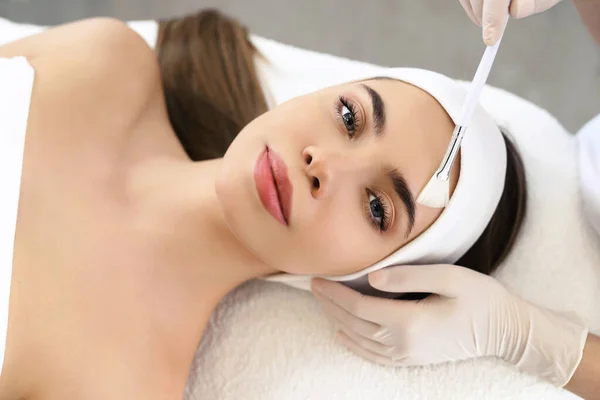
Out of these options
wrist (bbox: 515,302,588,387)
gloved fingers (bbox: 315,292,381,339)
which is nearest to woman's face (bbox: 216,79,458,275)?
gloved fingers (bbox: 315,292,381,339)

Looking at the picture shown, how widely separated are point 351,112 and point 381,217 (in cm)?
17

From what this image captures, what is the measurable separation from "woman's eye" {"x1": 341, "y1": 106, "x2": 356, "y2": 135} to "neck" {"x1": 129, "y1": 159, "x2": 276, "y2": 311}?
269 millimetres

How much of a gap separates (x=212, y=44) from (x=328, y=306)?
2.14 feet

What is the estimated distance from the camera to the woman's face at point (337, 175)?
841 millimetres

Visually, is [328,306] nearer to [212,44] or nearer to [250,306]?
[250,306]

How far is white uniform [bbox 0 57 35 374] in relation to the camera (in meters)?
0.81

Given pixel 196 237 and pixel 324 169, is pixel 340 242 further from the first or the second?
pixel 196 237

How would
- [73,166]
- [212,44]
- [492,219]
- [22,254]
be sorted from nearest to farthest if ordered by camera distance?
[22,254]
[73,166]
[492,219]
[212,44]

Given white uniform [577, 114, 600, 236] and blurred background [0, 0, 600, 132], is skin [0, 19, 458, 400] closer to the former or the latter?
white uniform [577, 114, 600, 236]

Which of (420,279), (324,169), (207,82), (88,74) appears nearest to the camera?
(324,169)

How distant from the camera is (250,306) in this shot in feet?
3.57

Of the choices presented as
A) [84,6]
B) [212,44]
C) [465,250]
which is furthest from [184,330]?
[84,6]

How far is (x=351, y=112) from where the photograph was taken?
885 millimetres

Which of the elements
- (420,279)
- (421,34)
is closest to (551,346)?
(420,279)
